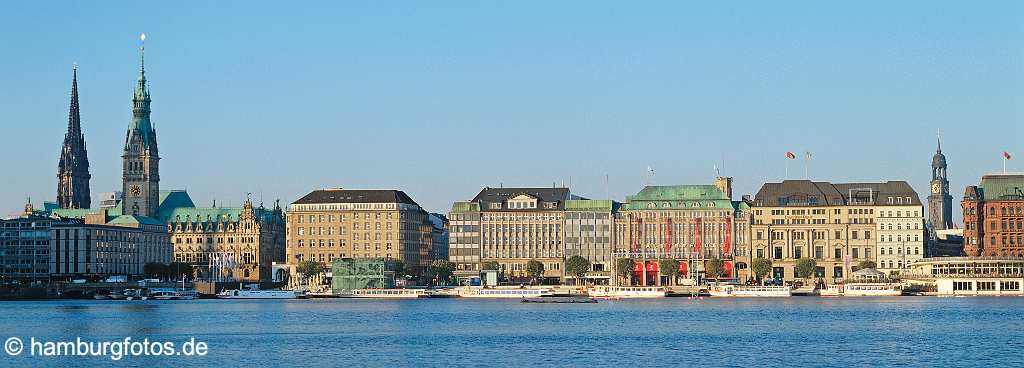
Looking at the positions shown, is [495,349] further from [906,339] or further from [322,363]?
[906,339]

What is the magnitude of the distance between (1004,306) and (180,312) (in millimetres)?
75715

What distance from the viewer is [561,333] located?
119688 mm

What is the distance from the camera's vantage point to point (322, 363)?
304 ft

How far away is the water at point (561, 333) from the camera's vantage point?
94.9 m

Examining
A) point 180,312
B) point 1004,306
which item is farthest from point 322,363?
point 1004,306

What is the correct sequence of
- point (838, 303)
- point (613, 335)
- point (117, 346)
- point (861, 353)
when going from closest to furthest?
point (861, 353)
point (117, 346)
point (613, 335)
point (838, 303)

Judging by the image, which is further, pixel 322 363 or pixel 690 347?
pixel 690 347
